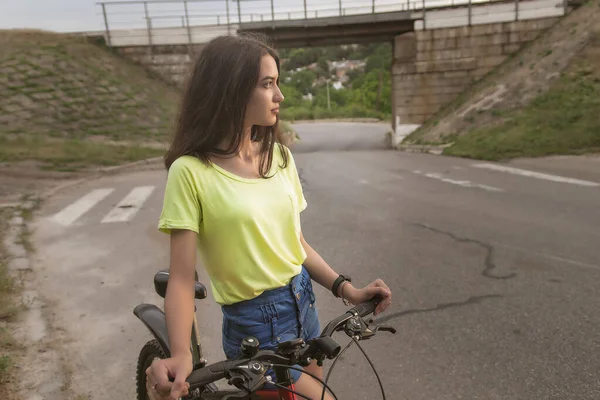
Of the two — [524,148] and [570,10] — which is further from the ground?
[570,10]

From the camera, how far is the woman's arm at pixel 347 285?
70.0 inches

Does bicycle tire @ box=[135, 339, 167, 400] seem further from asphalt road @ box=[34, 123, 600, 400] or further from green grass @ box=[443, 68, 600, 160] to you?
green grass @ box=[443, 68, 600, 160]

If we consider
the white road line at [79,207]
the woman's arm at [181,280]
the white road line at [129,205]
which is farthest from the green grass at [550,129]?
the woman's arm at [181,280]

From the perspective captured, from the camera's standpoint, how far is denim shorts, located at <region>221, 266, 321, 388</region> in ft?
5.69

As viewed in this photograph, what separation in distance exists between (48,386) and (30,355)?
0.54m

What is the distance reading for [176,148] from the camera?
1.75 meters

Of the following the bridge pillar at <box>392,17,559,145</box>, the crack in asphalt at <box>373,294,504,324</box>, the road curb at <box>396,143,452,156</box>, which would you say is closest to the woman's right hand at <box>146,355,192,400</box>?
the crack in asphalt at <box>373,294,504,324</box>

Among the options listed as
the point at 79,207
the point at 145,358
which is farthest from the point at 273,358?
the point at 79,207

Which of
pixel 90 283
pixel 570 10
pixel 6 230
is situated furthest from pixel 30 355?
pixel 570 10

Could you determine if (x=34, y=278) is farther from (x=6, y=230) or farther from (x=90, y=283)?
(x=6, y=230)

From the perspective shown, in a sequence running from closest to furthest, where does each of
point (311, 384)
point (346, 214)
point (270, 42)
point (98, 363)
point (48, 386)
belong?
point (311, 384) < point (270, 42) < point (48, 386) < point (98, 363) < point (346, 214)

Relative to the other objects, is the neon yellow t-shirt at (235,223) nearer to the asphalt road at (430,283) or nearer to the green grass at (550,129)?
the asphalt road at (430,283)

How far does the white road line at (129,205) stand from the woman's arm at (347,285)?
7503 millimetres

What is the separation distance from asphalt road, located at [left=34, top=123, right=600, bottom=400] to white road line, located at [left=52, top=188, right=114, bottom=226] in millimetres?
184
